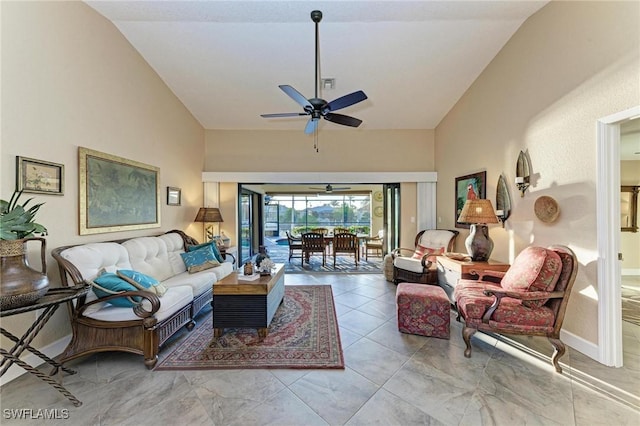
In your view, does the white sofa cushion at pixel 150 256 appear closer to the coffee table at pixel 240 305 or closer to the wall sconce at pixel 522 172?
the coffee table at pixel 240 305

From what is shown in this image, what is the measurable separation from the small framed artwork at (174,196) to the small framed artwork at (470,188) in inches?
197

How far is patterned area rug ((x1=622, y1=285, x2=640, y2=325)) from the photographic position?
3.04 meters

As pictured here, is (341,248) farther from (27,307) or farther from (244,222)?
(27,307)

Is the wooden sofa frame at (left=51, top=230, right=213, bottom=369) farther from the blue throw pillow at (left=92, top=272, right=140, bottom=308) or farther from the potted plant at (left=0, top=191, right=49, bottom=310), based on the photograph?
the potted plant at (left=0, top=191, right=49, bottom=310)

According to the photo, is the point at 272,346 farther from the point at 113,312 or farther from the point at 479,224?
the point at 479,224

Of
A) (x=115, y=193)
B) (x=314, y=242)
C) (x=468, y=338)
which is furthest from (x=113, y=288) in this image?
(x=314, y=242)

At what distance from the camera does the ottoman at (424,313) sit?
268cm

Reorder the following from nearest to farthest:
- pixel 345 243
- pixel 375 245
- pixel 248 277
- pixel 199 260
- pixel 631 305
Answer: pixel 248 277
pixel 631 305
pixel 199 260
pixel 345 243
pixel 375 245

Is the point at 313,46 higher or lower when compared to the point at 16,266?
higher

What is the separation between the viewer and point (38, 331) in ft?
5.84

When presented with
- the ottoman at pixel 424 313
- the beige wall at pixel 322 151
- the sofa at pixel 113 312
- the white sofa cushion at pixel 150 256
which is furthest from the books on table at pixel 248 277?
the beige wall at pixel 322 151

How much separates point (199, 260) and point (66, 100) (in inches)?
93.8

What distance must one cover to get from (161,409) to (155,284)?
1190 millimetres

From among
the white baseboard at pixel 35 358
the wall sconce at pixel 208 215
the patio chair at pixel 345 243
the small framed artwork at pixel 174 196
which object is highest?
the small framed artwork at pixel 174 196
